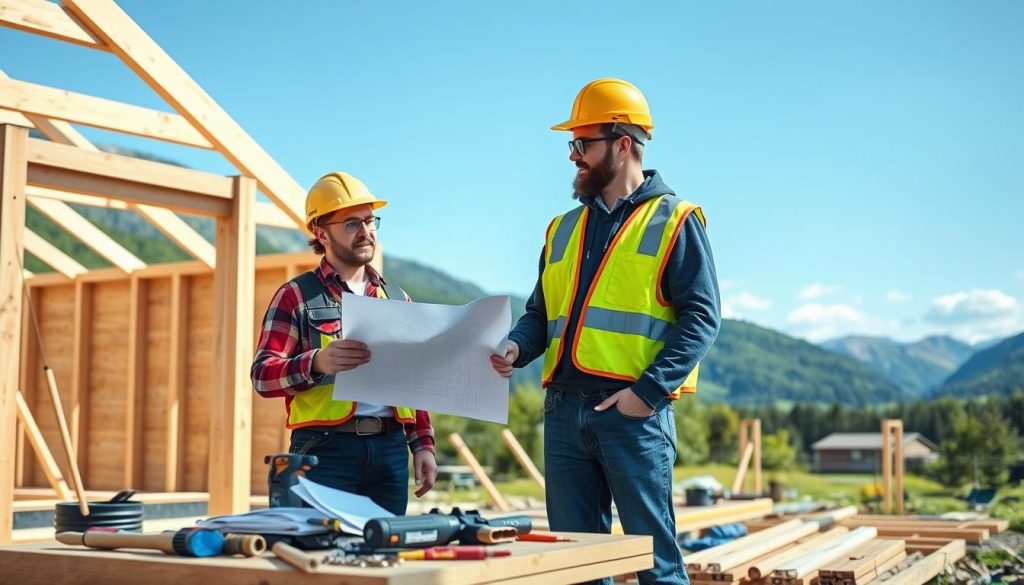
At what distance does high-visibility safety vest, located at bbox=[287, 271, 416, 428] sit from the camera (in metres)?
3.17

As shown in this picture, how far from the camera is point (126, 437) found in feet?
35.0

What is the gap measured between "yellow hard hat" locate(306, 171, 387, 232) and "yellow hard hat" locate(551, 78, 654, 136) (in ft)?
2.23

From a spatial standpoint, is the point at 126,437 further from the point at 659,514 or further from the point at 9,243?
the point at 659,514

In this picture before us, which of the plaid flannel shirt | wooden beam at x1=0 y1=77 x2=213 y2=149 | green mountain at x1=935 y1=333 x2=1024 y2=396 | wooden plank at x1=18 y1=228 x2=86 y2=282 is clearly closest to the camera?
the plaid flannel shirt

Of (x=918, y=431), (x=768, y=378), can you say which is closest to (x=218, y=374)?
(x=918, y=431)

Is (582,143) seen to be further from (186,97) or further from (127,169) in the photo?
(186,97)

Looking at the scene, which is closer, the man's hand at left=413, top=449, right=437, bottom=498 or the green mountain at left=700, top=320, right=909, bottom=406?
the man's hand at left=413, top=449, right=437, bottom=498

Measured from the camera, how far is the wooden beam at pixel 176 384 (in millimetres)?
10367

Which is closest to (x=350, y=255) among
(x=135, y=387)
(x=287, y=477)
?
(x=287, y=477)

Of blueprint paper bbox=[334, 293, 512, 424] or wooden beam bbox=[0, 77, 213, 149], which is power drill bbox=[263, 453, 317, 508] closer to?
blueprint paper bbox=[334, 293, 512, 424]

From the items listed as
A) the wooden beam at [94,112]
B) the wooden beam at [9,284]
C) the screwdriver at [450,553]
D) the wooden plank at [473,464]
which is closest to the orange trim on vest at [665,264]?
the screwdriver at [450,553]

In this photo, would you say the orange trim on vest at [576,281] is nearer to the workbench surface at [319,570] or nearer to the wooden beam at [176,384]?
the workbench surface at [319,570]

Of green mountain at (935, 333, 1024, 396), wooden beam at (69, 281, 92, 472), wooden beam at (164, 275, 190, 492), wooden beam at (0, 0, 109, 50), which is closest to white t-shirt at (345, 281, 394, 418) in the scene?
wooden beam at (0, 0, 109, 50)

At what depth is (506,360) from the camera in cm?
292
